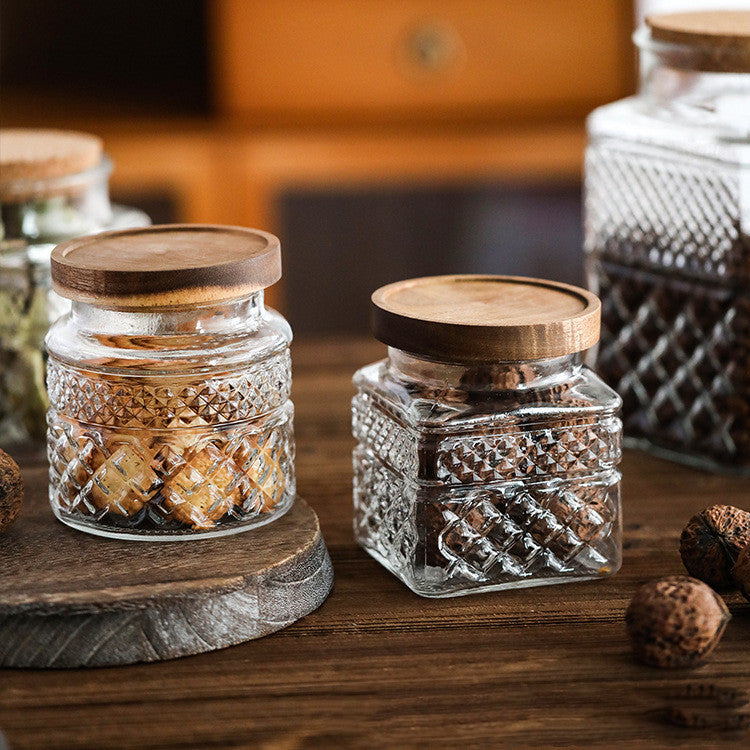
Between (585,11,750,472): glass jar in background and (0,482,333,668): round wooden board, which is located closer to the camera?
(0,482,333,668): round wooden board

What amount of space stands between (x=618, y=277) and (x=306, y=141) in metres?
0.97

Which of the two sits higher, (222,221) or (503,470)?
(503,470)

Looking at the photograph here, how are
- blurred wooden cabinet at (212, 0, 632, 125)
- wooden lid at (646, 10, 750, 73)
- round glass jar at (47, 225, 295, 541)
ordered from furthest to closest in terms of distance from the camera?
blurred wooden cabinet at (212, 0, 632, 125) < wooden lid at (646, 10, 750, 73) < round glass jar at (47, 225, 295, 541)

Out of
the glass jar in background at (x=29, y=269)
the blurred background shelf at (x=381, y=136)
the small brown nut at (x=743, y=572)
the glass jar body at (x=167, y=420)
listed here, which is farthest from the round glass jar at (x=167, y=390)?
the blurred background shelf at (x=381, y=136)

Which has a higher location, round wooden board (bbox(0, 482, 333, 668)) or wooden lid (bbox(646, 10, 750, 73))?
wooden lid (bbox(646, 10, 750, 73))

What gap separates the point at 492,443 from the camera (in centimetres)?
65

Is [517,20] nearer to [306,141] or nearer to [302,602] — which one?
[306,141]

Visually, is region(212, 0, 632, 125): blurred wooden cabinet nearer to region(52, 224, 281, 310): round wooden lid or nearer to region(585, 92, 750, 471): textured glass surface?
region(585, 92, 750, 471): textured glass surface

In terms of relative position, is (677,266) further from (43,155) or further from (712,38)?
(43,155)

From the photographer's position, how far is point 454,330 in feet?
2.07

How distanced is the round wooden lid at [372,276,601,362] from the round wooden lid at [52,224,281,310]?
0.07 metres

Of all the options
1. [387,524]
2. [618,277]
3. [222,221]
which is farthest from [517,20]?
[387,524]

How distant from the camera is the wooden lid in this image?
84 cm

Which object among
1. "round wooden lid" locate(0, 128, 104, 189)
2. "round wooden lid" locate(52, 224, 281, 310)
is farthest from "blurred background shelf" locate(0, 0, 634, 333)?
"round wooden lid" locate(52, 224, 281, 310)
